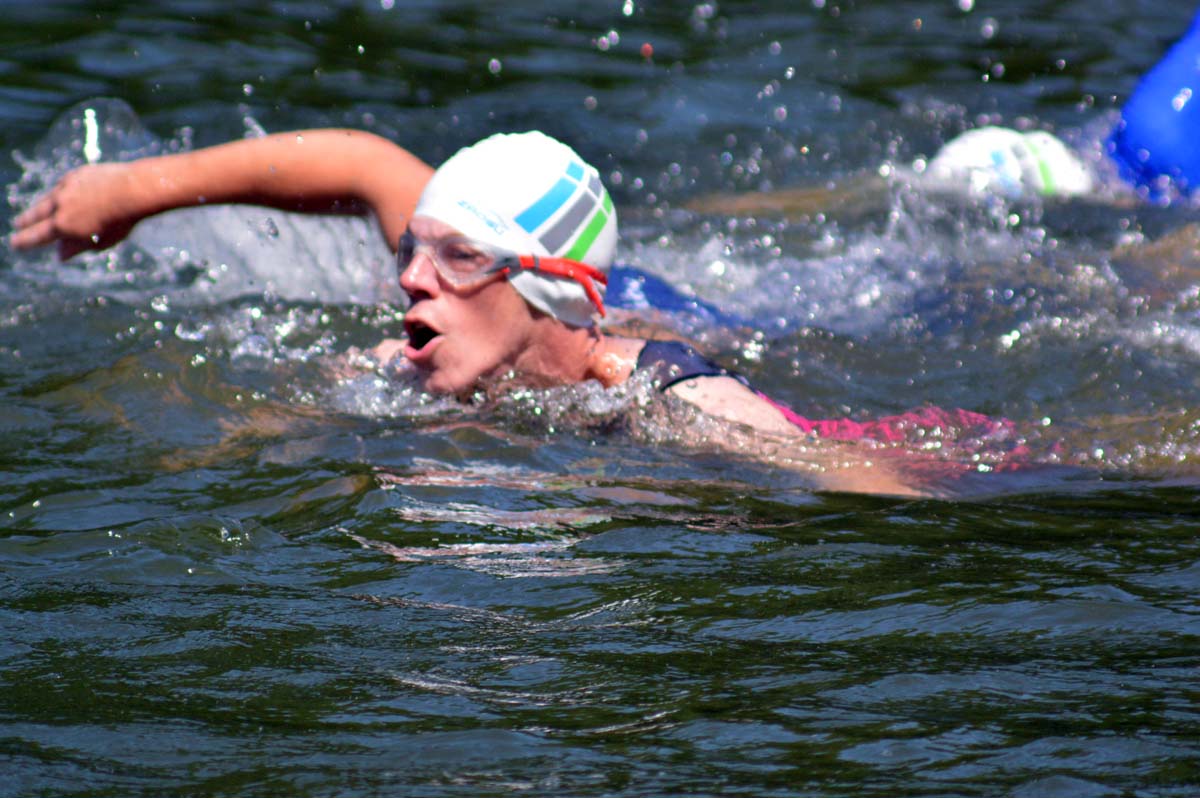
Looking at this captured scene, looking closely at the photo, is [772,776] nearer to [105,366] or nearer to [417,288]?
[417,288]

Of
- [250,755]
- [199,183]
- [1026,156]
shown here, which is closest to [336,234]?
[199,183]

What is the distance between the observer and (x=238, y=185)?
18.4 ft

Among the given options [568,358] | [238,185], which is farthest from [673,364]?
[238,185]

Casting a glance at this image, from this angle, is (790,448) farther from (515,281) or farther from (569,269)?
(515,281)

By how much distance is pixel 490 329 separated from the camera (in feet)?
16.4

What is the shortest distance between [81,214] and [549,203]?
5.68 ft

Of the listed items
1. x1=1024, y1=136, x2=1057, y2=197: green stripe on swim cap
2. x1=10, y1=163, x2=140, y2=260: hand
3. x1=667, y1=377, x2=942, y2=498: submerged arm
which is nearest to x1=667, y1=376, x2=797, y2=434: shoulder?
x1=667, y1=377, x2=942, y2=498: submerged arm

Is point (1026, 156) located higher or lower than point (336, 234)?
higher

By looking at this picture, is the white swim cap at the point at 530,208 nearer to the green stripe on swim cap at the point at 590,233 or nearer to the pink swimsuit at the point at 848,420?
the green stripe on swim cap at the point at 590,233

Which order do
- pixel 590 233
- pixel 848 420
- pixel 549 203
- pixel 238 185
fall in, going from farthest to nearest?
1. pixel 238 185
2. pixel 848 420
3. pixel 590 233
4. pixel 549 203

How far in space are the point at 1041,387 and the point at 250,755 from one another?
14.4ft

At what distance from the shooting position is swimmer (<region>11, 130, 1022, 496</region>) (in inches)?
193

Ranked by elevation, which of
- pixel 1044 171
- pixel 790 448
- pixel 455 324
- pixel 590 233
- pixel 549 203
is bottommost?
pixel 790 448

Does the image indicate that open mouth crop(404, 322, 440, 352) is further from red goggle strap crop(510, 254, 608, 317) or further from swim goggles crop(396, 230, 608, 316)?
red goggle strap crop(510, 254, 608, 317)
